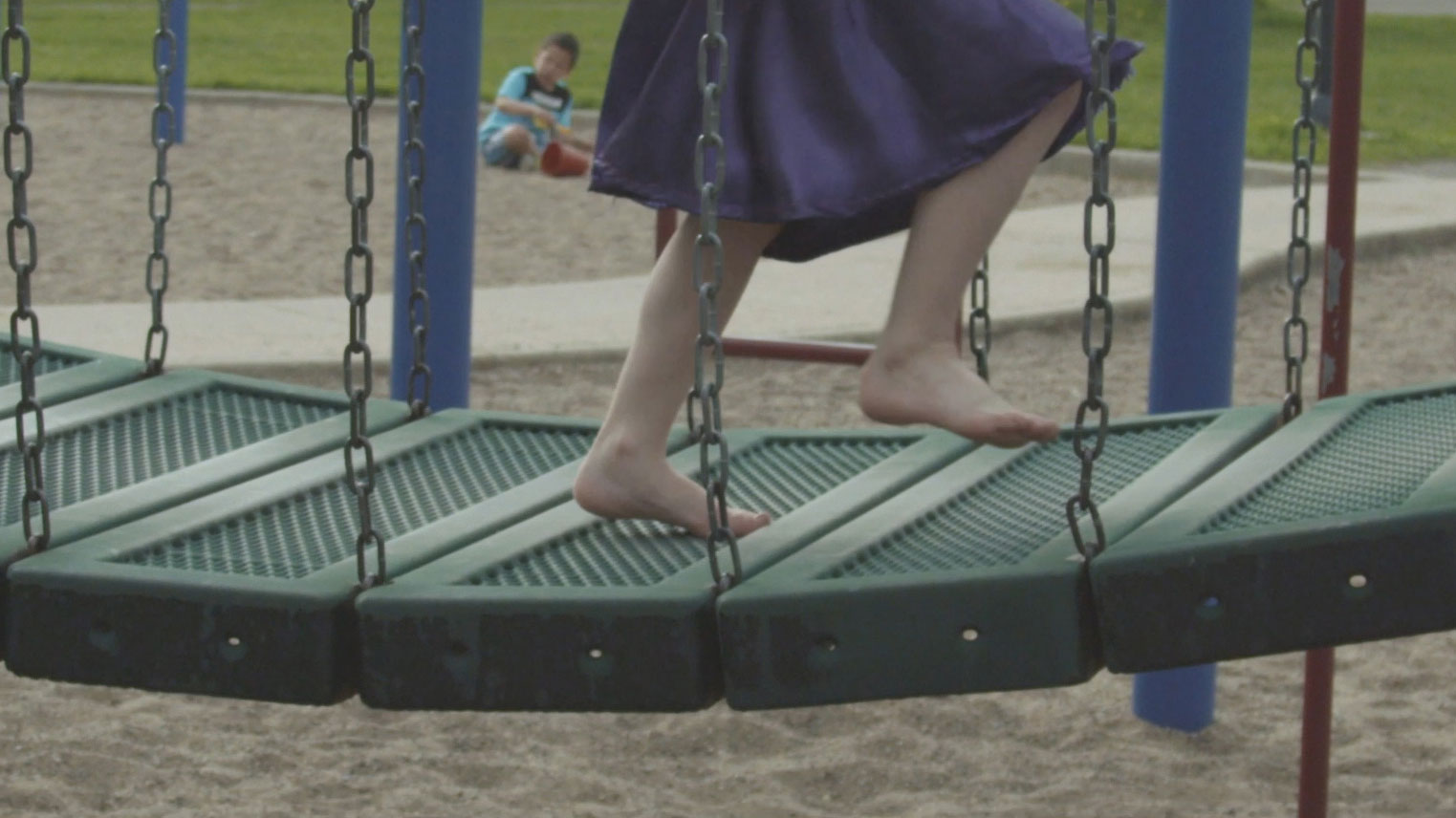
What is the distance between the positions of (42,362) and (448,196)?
114 centimetres

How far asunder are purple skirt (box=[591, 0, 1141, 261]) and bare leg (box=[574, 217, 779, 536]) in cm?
8

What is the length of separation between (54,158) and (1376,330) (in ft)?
20.1

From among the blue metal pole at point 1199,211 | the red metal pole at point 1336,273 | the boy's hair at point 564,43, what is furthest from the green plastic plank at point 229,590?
the boy's hair at point 564,43

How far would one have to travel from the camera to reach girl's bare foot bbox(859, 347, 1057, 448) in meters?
2.37

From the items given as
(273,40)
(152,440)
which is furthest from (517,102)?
(152,440)

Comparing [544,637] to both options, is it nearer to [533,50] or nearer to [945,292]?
[945,292]

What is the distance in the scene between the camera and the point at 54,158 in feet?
33.9

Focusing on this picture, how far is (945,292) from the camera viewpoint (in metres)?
2.42

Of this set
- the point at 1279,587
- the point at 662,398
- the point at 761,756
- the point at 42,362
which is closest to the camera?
the point at 1279,587

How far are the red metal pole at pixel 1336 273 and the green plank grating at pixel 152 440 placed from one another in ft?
4.65

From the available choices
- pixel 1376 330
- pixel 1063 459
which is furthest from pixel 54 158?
pixel 1063 459

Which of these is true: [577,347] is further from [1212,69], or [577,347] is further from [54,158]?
[54,158]

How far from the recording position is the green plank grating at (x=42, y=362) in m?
3.25

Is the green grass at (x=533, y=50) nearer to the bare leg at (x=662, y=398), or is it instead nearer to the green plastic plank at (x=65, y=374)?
the green plastic plank at (x=65, y=374)
